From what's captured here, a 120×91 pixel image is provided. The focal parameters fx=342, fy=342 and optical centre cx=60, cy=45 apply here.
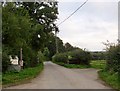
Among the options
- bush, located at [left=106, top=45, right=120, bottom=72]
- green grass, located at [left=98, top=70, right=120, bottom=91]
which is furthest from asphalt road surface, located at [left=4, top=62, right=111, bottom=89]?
bush, located at [left=106, top=45, right=120, bottom=72]

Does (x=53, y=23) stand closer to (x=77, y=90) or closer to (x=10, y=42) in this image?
(x=10, y=42)

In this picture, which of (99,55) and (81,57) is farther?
(81,57)

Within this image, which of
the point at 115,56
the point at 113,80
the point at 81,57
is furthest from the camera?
the point at 81,57

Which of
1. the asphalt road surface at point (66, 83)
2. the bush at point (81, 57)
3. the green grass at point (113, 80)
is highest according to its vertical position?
the bush at point (81, 57)

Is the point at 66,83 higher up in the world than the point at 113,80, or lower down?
lower down

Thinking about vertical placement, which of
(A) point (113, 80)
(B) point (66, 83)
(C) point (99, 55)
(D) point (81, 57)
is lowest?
(B) point (66, 83)

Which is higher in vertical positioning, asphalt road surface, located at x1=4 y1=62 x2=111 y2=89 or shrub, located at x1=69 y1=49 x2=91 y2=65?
shrub, located at x1=69 y1=49 x2=91 y2=65

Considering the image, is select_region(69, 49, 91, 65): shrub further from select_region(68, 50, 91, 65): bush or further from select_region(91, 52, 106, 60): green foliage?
select_region(91, 52, 106, 60): green foliage

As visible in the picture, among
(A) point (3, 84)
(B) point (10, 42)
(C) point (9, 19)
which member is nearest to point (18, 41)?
(B) point (10, 42)

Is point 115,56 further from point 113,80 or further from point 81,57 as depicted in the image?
point 81,57

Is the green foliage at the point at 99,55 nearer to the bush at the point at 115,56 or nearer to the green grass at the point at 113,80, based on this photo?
the bush at the point at 115,56

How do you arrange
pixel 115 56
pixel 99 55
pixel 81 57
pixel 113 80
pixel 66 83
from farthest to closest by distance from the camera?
pixel 81 57, pixel 99 55, pixel 115 56, pixel 66 83, pixel 113 80

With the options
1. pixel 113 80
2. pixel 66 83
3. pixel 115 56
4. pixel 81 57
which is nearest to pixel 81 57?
pixel 81 57

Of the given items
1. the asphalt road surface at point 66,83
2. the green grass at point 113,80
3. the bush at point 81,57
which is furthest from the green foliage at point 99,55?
the green grass at point 113,80
